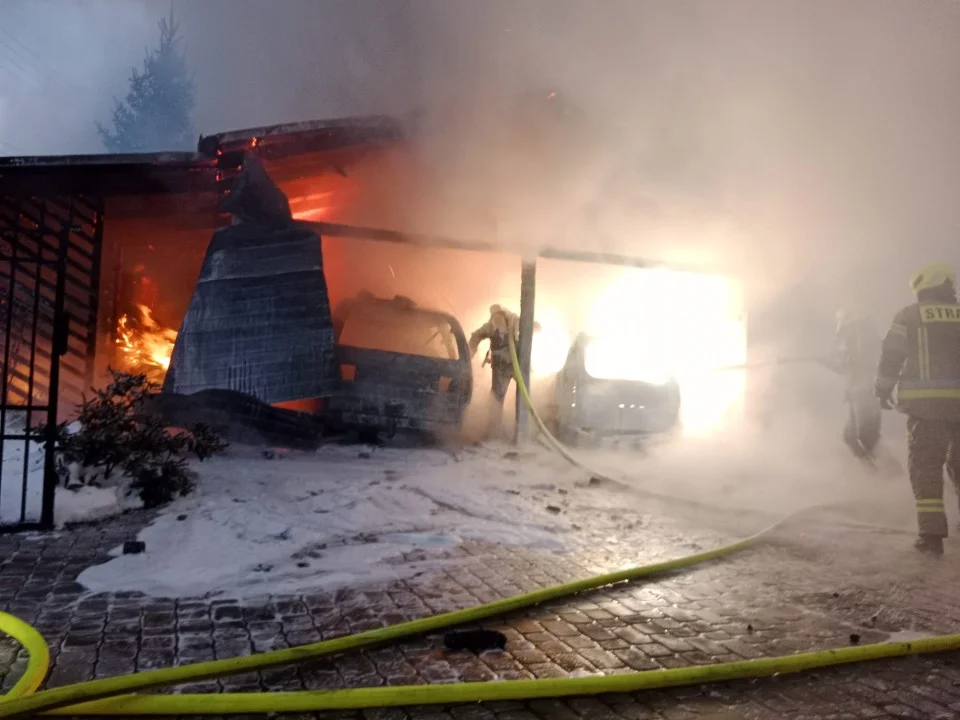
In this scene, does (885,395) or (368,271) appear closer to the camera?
(885,395)

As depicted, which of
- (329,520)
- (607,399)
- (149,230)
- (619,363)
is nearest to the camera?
(329,520)

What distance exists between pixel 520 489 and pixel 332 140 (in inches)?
226

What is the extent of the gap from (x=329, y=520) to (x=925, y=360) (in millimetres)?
4288

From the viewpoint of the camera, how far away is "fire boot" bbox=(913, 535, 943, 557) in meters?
4.53

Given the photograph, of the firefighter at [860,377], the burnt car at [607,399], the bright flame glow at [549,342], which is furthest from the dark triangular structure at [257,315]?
the firefighter at [860,377]

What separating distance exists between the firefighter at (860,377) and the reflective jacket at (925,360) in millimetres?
2925

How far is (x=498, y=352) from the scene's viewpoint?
29.6 feet

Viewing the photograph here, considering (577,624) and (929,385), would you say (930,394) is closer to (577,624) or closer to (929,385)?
(929,385)

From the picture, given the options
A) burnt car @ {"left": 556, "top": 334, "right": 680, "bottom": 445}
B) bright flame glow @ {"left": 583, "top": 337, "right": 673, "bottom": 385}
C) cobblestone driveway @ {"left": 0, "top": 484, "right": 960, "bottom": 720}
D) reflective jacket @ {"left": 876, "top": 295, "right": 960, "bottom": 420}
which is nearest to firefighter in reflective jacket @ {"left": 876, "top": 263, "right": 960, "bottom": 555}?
reflective jacket @ {"left": 876, "top": 295, "right": 960, "bottom": 420}

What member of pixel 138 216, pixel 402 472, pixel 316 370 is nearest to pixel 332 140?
pixel 138 216

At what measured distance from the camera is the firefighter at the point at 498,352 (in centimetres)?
900

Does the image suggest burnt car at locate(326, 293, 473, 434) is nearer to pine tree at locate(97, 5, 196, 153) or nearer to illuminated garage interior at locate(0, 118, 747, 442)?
illuminated garage interior at locate(0, 118, 747, 442)

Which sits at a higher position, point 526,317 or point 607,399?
point 526,317

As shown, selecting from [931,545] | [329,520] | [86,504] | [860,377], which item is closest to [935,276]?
[931,545]
